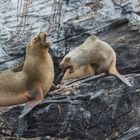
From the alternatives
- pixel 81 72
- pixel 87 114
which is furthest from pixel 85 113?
pixel 81 72

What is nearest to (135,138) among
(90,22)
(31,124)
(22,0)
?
(31,124)

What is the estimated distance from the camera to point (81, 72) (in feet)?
37.1

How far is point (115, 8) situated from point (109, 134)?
3.60 meters

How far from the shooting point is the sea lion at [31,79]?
998cm

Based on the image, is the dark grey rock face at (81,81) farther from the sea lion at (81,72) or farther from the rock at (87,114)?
the sea lion at (81,72)

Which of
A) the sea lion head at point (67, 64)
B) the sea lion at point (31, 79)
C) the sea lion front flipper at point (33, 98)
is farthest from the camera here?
the sea lion head at point (67, 64)

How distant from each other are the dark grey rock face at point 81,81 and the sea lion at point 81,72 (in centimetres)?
70

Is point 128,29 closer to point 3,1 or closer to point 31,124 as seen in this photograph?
point 3,1

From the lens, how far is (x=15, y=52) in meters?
12.4

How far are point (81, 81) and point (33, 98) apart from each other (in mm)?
941

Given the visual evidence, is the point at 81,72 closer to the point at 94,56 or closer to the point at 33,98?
the point at 94,56

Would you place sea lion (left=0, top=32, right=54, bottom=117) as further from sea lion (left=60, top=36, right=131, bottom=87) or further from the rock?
sea lion (left=60, top=36, right=131, bottom=87)

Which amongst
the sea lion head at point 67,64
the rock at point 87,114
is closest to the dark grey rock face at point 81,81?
the rock at point 87,114

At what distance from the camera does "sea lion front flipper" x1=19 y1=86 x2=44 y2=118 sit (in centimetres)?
936
